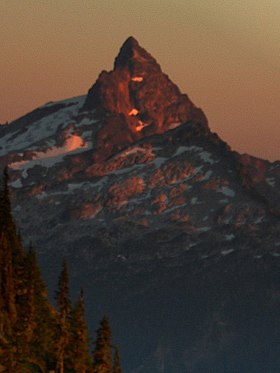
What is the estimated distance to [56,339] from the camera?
170500mm

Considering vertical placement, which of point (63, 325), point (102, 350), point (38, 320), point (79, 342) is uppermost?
point (38, 320)

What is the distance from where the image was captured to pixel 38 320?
568 feet

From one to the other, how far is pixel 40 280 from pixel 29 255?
20.4ft

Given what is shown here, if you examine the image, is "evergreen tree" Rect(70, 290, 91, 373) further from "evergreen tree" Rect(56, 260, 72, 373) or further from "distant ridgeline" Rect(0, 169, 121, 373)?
"evergreen tree" Rect(56, 260, 72, 373)

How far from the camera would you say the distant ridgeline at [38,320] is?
16600 cm

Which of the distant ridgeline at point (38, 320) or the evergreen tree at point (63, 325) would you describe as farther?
the evergreen tree at point (63, 325)


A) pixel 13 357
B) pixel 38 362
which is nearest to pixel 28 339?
pixel 38 362

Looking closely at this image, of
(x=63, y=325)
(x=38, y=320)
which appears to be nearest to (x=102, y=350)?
(x=38, y=320)

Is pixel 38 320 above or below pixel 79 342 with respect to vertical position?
above

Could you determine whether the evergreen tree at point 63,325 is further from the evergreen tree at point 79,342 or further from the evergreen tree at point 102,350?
the evergreen tree at point 102,350

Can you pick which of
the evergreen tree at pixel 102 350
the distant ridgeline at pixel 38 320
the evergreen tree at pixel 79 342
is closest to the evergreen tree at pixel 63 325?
the distant ridgeline at pixel 38 320

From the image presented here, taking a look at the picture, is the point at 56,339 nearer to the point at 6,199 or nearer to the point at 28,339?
the point at 28,339

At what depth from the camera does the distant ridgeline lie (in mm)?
166000

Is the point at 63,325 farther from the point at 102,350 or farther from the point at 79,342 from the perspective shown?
the point at 102,350
